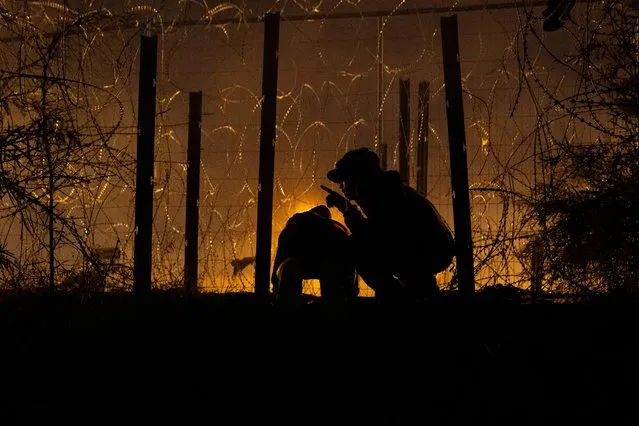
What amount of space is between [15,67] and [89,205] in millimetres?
820

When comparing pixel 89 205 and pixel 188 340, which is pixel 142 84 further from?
pixel 188 340

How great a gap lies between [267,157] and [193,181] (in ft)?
4.60

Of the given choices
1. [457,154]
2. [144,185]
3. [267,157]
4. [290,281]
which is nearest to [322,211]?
[290,281]

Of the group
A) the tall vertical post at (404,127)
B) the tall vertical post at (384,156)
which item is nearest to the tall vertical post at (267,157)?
the tall vertical post at (384,156)

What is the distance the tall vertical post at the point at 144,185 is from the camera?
4121mm

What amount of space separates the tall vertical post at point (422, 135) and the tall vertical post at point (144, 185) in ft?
5.64

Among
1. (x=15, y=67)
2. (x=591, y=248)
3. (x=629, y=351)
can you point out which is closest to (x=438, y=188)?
(x=591, y=248)

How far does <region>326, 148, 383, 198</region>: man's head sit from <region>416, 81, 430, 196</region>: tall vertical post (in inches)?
48.6

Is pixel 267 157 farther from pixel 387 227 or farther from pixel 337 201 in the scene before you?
pixel 387 227

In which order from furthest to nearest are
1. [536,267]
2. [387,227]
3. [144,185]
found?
[144,185] → [536,267] → [387,227]

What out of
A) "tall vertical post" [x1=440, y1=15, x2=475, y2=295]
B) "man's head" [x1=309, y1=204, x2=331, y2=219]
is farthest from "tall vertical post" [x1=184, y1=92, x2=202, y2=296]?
"tall vertical post" [x1=440, y1=15, x2=475, y2=295]

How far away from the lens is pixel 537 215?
3.73 meters

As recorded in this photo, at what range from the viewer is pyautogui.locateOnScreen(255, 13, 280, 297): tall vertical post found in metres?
4.28

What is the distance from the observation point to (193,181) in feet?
18.2
